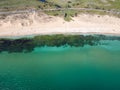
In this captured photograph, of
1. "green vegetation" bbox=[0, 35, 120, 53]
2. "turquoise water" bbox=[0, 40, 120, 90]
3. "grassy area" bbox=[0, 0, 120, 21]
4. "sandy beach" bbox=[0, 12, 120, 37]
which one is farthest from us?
"grassy area" bbox=[0, 0, 120, 21]

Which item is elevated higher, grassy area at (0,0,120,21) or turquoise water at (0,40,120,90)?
grassy area at (0,0,120,21)

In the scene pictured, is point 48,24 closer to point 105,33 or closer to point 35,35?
point 35,35

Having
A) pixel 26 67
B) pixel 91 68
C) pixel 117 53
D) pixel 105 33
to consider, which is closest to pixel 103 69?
pixel 91 68

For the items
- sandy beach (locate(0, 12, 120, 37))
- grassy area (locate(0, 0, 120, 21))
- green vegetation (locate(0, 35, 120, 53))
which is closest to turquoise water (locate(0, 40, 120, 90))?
green vegetation (locate(0, 35, 120, 53))

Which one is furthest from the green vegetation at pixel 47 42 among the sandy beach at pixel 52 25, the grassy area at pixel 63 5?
the grassy area at pixel 63 5

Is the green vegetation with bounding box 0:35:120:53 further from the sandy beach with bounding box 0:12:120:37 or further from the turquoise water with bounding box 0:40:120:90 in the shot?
the sandy beach with bounding box 0:12:120:37

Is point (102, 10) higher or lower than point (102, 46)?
higher

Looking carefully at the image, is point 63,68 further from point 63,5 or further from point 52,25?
point 63,5

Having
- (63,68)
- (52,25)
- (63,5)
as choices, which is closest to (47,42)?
(52,25)
